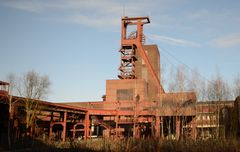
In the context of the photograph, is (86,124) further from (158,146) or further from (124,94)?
(158,146)

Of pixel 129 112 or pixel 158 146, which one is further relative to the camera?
pixel 129 112

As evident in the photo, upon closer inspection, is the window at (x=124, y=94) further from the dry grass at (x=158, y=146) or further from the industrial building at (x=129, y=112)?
the dry grass at (x=158, y=146)

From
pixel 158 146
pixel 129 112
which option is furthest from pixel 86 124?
pixel 158 146

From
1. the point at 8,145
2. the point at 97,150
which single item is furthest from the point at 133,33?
the point at 97,150

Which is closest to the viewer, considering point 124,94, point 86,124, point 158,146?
point 158,146

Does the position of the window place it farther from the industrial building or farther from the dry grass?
the dry grass

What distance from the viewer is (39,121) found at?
37000 millimetres

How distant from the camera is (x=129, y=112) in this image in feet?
133

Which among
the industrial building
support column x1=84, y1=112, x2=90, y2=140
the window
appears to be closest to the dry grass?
the industrial building

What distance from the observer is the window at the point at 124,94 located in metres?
50.3

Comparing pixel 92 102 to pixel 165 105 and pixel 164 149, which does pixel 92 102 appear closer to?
pixel 165 105

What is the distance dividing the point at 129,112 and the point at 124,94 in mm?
10188

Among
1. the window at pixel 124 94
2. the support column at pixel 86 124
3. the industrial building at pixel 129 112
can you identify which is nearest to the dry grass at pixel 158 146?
the industrial building at pixel 129 112

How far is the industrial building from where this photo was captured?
3069cm
